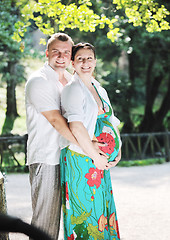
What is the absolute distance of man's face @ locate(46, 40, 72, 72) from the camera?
10.3 feet

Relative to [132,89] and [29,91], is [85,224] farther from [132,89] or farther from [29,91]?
[132,89]

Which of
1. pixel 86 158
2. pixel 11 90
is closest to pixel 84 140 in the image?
pixel 86 158

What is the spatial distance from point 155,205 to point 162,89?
12781 millimetres

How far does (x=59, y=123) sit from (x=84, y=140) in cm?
24

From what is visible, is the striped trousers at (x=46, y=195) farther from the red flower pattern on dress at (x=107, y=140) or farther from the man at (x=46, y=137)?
the red flower pattern on dress at (x=107, y=140)

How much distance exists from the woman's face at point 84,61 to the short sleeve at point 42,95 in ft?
0.81

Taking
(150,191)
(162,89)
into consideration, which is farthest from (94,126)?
(162,89)

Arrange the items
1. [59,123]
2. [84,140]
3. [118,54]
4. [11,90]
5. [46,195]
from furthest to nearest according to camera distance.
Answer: [118,54] → [11,90] → [46,195] → [59,123] → [84,140]

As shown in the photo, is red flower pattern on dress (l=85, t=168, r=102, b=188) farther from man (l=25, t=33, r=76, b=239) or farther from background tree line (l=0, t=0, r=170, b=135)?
background tree line (l=0, t=0, r=170, b=135)

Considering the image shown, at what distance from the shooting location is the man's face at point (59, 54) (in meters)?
3.12

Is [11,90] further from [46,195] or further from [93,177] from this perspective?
[93,177]

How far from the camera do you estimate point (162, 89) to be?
18.5m

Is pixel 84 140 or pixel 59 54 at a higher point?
pixel 59 54

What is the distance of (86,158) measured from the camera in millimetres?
2930
